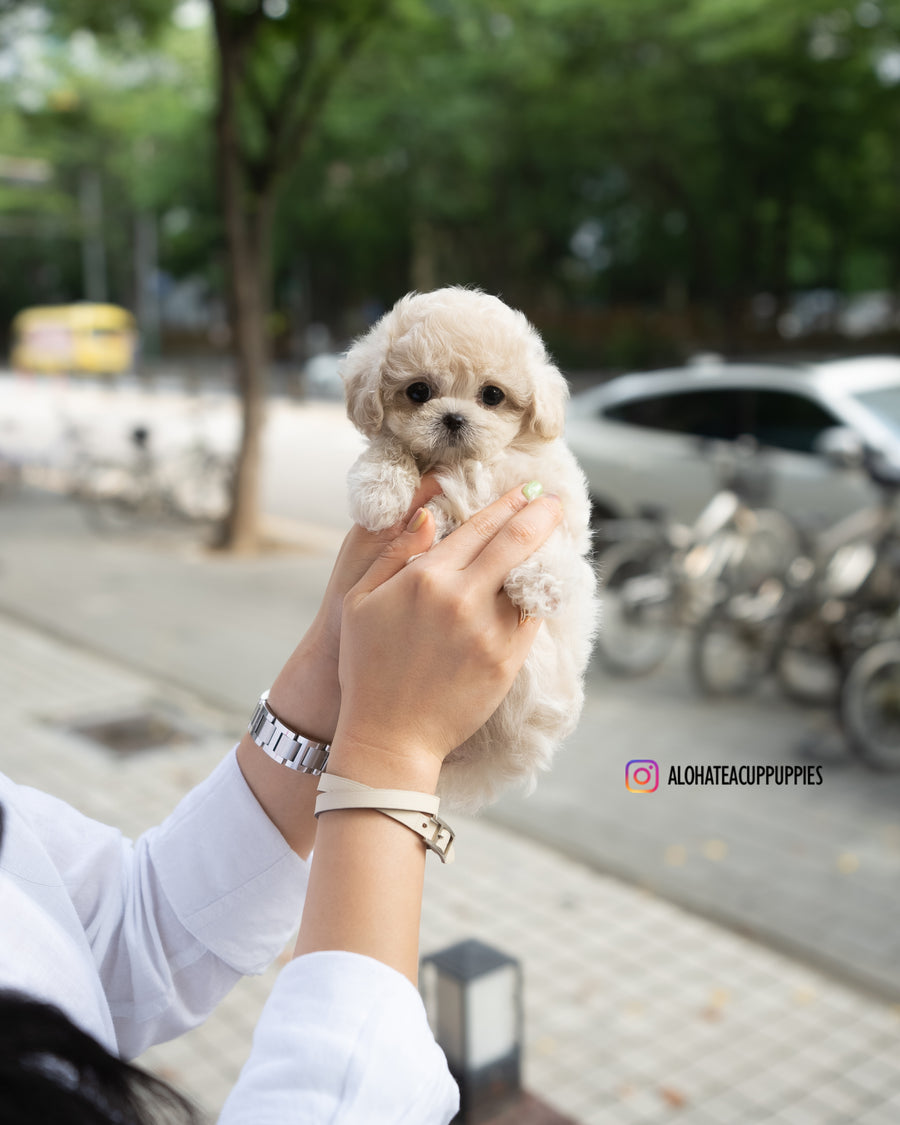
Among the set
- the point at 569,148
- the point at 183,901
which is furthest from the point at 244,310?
the point at 569,148

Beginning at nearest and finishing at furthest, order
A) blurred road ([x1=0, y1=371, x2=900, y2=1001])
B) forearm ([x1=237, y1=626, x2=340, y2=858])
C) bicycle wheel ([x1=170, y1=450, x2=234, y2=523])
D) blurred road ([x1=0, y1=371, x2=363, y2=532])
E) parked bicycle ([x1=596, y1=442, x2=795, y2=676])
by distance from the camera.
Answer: forearm ([x1=237, y1=626, x2=340, y2=858]) < blurred road ([x1=0, y1=371, x2=900, y2=1001]) < parked bicycle ([x1=596, y1=442, x2=795, y2=676]) < bicycle wheel ([x1=170, y1=450, x2=234, y2=523]) < blurred road ([x1=0, y1=371, x2=363, y2=532])

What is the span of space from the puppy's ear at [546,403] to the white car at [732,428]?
6.16 meters

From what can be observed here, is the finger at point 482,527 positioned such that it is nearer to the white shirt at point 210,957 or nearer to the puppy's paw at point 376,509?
the puppy's paw at point 376,509

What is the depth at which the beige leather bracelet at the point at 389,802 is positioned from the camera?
3.68 ft

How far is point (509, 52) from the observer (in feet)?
85.6

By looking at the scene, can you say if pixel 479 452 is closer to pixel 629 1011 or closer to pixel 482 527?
pixel 482 527

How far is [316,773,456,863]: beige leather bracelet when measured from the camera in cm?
112

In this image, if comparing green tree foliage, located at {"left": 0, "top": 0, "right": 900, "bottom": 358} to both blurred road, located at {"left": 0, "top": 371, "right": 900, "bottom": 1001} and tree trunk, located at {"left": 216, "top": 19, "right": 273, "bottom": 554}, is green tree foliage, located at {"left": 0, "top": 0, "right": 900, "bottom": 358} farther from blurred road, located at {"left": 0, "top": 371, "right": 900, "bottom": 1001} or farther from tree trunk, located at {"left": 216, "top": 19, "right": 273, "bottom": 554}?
blurred road, located at {"left": 0, "top": 371, "right": 900, "bottom": 1001}

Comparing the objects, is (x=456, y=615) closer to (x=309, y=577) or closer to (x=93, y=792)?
(x=93, y=792)

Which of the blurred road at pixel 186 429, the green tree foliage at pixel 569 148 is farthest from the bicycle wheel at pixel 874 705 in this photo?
the green tree foliage at pixel 569 148

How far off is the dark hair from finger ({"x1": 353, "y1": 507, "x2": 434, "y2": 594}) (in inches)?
20.4

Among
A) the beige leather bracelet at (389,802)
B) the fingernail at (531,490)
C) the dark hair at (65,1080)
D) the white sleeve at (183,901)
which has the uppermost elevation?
the fingernail at (531,490)

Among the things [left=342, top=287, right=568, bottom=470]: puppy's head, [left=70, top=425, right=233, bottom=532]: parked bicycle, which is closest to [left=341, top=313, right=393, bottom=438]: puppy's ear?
[left=342, top=287, right=568, bottom=470]: puppy's head

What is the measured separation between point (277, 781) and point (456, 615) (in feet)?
1.66
